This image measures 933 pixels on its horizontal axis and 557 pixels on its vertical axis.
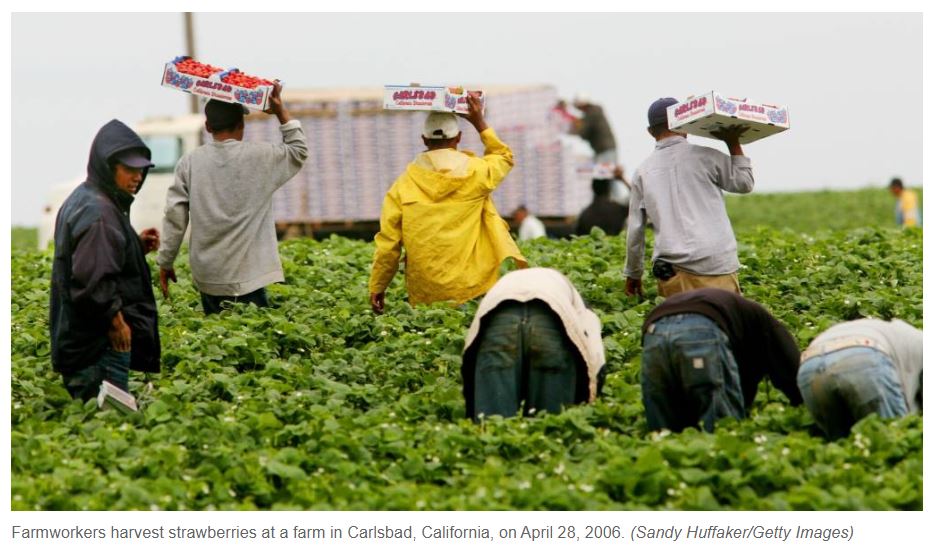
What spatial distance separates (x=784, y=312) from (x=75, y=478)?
5.88 metres

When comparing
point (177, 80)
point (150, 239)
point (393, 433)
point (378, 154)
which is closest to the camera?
point (393, 433)

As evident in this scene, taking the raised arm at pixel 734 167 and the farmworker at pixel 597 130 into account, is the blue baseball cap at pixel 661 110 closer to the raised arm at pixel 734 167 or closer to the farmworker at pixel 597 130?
the raised arm at pixel 734 167

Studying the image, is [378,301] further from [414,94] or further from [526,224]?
[526,224]

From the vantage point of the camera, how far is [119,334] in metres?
9.44

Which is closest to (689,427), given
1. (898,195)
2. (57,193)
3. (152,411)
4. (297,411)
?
(297,411)

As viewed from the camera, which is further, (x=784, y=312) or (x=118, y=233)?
(x=784, y=312)

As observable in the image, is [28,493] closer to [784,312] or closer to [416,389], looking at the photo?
[416,389]

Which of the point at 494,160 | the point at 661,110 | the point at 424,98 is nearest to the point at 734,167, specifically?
the point at 661,110

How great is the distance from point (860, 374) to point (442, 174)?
399cm

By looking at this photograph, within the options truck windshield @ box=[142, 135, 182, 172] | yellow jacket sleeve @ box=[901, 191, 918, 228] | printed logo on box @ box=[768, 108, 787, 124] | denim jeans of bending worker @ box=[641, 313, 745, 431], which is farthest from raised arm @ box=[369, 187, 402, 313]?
yellow jacket sleeve @ box=[901, 191, 918, 228]

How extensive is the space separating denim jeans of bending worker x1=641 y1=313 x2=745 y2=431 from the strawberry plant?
0.46 feet

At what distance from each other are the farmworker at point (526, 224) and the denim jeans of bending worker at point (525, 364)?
1223 cm

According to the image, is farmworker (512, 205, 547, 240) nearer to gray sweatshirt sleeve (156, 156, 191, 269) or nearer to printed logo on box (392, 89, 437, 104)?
gray sweatshirt sleeve (156, 156, 191, 269)

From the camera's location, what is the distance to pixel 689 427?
895 cm
